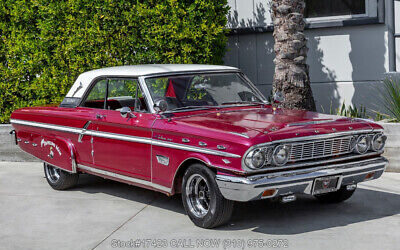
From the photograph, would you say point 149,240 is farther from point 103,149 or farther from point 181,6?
point 181,6

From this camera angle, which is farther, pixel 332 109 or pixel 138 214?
pixel 332 109

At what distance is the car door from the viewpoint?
699 centimetres

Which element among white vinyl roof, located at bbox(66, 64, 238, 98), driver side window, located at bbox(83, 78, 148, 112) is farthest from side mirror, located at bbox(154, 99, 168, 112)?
white vinyl roof, located at bbox(66, 64, 238, 98)

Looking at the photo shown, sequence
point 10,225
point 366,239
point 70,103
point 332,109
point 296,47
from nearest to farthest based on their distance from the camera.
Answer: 1. point 366,239
2. point 10,225
3. point 70,103
4. point 296,47
5. point 332,109

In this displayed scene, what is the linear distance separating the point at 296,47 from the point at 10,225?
5073 millimetres

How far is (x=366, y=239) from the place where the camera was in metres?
5.98

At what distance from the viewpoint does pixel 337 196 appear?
7.34m

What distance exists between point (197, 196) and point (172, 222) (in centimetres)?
46

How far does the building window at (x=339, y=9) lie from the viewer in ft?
37.1

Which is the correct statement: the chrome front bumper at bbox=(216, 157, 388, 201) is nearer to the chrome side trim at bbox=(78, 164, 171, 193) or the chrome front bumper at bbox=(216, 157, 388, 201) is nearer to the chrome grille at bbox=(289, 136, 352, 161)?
the chrome grille at bbox=(289, 136, 352, 161)

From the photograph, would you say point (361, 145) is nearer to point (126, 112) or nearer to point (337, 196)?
point (337, 196)

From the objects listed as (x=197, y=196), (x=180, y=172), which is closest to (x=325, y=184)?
(x=197, y=196)

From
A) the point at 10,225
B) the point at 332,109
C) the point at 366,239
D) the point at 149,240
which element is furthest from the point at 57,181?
the point at 332,109

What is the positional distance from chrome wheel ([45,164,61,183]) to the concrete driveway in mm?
174
